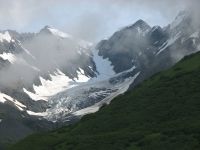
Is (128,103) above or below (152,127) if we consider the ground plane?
above

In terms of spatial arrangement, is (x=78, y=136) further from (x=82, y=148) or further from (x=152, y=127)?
(x=152, y=127)

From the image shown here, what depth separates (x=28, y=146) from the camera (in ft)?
142

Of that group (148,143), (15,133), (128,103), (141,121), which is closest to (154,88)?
(128,103)

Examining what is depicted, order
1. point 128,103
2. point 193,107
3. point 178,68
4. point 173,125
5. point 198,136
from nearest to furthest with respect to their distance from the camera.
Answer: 1. point 198,136
2. point 173,125
3. point 193,107
4. point 128,103
5. point 178,68

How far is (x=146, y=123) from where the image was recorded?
134ft

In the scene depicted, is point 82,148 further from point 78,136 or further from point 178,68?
point 178,68

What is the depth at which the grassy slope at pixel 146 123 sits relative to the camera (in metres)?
35.1

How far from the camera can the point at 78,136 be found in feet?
141

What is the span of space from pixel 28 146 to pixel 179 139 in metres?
17.1

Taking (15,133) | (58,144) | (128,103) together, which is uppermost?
(15,133)

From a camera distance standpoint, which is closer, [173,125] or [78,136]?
[173,125]

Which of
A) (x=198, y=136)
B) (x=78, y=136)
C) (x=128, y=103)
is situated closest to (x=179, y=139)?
(x=198, y=136)

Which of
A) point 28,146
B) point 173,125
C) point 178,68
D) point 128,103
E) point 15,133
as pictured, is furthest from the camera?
point 15,133

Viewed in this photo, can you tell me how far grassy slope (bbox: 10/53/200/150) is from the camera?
35094 mm
